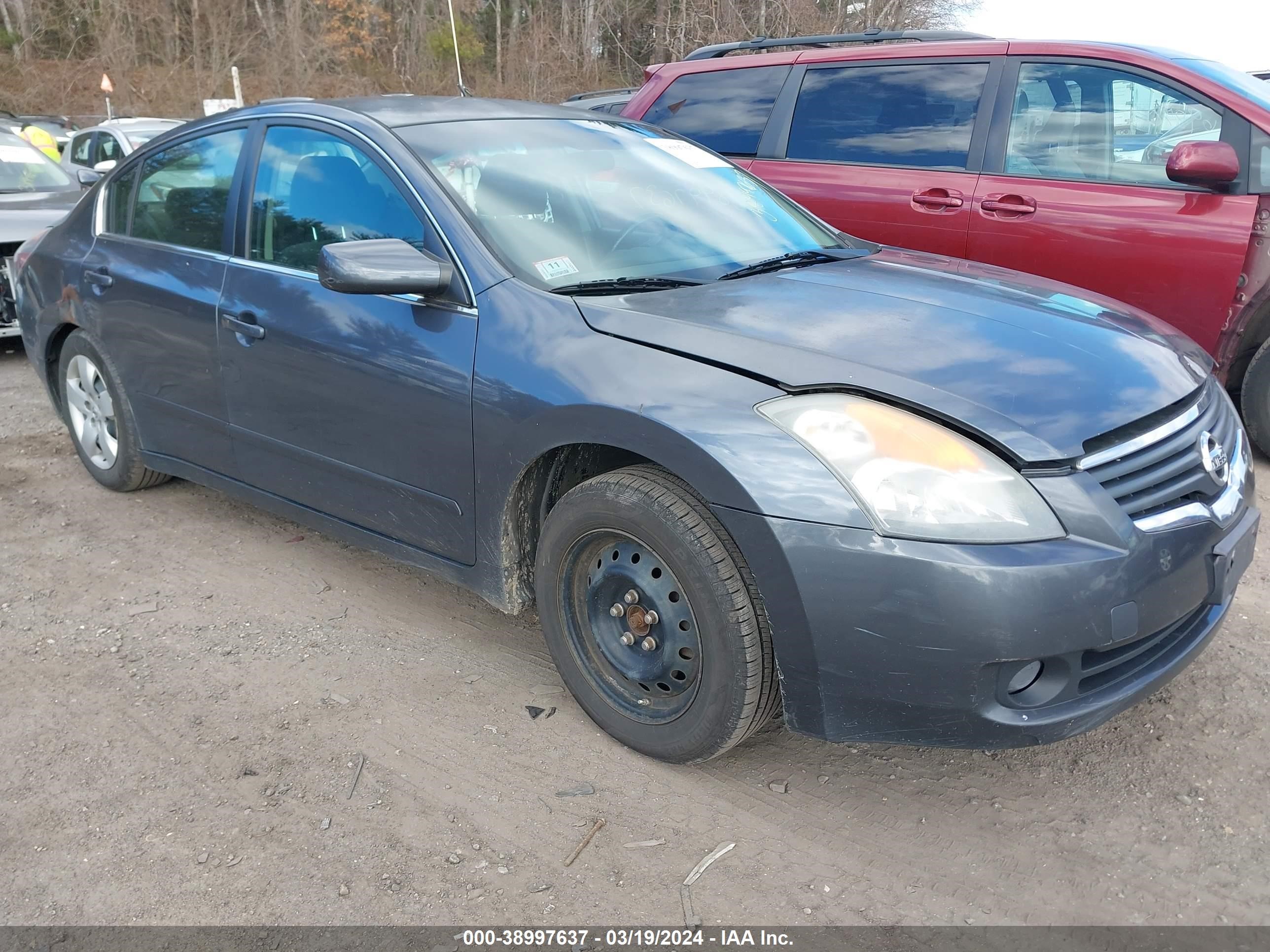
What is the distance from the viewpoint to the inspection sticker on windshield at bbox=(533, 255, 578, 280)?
2844 millimetres

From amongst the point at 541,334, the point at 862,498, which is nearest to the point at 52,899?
the point at 541,334

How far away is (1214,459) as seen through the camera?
2.47 m

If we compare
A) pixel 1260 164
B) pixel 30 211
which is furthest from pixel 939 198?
pixel 30 211

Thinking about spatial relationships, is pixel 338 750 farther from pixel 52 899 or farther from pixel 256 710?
pixel 52 899

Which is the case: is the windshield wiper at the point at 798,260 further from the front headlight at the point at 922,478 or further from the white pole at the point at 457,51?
the white pole at the point at 457,51

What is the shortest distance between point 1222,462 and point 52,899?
285cm

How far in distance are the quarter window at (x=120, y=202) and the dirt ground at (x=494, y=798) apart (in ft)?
5.30

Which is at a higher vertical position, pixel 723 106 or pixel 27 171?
pixel 723 106

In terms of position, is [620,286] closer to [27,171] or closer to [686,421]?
[686,421]

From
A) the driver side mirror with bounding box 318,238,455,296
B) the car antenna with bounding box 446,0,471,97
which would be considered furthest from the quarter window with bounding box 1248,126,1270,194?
the driver side mirror with bounding box 318,238,455,296

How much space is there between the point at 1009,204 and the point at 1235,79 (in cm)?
109

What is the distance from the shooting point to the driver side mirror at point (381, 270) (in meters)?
2.75

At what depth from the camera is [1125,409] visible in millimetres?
2338

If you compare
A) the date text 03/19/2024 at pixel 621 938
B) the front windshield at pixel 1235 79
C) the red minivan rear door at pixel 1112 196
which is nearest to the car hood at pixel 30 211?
the red minivan rear door at pixel 1112 196
